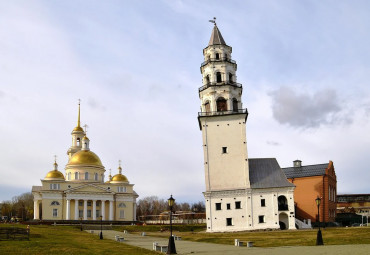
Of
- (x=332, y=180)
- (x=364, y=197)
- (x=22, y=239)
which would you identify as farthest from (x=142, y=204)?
(x=22, y=239)

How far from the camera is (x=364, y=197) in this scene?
89750 mm

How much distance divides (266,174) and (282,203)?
414cm

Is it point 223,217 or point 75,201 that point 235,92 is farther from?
point 75,201

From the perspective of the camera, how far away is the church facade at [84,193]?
82.3 m

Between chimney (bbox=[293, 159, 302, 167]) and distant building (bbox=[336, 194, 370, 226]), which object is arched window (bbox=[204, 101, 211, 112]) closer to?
chimney (bbox=[293, 159, 302, 167])

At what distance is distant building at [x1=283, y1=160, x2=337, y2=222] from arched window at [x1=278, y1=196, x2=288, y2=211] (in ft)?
34.2

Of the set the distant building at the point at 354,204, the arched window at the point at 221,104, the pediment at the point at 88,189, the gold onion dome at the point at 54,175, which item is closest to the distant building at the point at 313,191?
the distant building at the point at 354,204

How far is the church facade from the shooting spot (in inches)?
3241

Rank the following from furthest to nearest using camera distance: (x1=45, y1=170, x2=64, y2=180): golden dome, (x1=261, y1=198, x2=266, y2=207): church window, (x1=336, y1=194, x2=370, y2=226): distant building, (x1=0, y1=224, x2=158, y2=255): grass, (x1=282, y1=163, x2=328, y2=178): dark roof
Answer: (x1=45, y1=170, x2=64, y2=180): golden dome
(x1=336, y1=194, x2=370, y2=226): distant building
(x1=282, y1=163, x2=328, y2=178): dark roof
(x1=261, y1=198, x2=266, y2=207): church window
(x1=0, y1=224, x2=158, y2=255): grass

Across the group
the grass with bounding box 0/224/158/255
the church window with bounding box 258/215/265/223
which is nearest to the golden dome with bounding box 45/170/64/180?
the church window with bounding box 258/215/265/223

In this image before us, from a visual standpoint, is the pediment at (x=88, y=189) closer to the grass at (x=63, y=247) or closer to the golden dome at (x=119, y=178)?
the golden dome at (x=119, y=178)

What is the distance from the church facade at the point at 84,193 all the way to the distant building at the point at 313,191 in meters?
38.4

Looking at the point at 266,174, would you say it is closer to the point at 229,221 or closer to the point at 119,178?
the point at 229,221

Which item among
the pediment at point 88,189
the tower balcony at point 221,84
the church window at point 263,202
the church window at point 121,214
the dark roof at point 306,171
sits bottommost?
the church window at point 121,214
